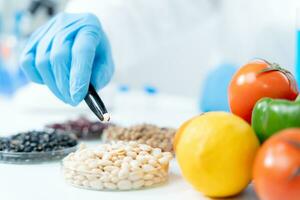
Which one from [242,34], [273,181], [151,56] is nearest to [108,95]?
[242,34]

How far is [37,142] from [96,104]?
0.13 meters

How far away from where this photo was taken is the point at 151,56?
2.69 m

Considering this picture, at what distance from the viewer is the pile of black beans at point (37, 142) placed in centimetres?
97

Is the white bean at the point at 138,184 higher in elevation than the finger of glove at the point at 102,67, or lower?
lower

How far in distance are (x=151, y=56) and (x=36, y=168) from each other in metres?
1.81

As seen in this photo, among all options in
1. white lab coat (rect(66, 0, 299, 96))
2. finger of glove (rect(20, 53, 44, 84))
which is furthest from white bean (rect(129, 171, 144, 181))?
white lab coat (rect(66, 0, 299, 96))

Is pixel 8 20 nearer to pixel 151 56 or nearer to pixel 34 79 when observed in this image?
pixel 151 56

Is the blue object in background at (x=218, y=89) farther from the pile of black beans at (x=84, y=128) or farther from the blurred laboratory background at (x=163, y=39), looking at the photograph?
the pile of black beans at (x=84, y=128)

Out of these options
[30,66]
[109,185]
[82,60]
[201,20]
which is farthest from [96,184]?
[201,20]

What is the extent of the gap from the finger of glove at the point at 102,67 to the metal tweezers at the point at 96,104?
62mm

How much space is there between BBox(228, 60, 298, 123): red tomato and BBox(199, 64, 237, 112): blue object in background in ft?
2.15

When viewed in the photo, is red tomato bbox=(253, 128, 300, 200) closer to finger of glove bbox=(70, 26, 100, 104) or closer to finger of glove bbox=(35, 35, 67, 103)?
finger of glove bbox=(70, 26, 100, 104)

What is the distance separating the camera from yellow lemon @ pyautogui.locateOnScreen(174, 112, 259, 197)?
678 millimetres

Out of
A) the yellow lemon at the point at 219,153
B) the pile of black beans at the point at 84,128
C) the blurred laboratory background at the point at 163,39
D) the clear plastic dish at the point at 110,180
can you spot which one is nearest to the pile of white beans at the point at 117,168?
the clear plastic dish at the point at 110,180
